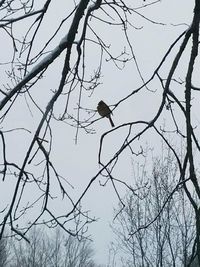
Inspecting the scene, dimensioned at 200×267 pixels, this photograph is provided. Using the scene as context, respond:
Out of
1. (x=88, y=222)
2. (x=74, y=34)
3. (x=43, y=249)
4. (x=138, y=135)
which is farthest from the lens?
(x=43, y=249)

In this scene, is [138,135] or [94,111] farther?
[94,111]

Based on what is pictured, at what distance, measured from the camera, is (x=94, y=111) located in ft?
9.95

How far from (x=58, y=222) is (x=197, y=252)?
4.15 ft

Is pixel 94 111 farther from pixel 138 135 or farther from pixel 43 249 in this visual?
pixel 43 249

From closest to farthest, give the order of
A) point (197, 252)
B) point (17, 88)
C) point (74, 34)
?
point (197, 252) → point (17, 88) → point (74, 34)

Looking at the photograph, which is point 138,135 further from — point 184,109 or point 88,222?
point 88,222

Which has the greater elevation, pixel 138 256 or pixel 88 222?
pixel 138 256

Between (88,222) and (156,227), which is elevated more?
(156,227)

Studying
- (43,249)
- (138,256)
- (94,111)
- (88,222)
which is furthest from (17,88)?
(43,249)

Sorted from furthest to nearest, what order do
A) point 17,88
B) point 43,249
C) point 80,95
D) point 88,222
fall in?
point 43,249 < point 88,222 < point 80,95 < point 17,88

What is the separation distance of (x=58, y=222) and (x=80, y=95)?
0.85 m

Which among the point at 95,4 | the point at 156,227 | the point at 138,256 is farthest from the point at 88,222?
the point at 138,256

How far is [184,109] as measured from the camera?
2.52 meters

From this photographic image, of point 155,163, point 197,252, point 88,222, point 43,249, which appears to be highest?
point 43,249
